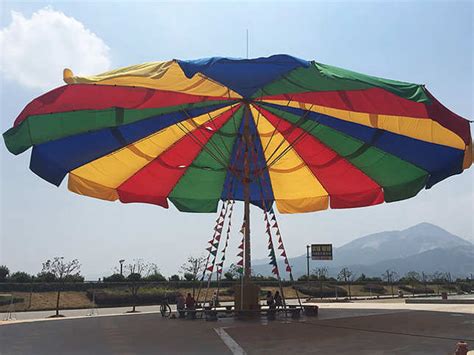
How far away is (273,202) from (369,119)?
7665 millimetres

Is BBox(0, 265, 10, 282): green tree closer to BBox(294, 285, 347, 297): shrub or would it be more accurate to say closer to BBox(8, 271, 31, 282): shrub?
BBox(8, 271, 31, 282): shrub

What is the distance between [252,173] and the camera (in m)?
17.1

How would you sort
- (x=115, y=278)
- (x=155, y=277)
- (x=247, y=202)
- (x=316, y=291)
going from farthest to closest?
(x=155, y=277) < (x=115, y=278) < (x=316, y=291) < (x=247, y=202)

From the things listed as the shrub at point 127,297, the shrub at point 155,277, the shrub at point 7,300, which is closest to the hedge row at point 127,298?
the shrub at point 127,297

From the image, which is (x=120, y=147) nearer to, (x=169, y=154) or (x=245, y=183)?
(x=169, y=154)

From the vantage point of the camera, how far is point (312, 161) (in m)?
18.3

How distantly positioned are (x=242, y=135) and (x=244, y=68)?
7.40 m

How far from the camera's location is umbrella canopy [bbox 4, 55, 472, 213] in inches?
414

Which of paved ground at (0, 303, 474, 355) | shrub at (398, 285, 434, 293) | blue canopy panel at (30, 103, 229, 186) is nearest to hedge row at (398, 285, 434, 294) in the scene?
shrub at (398, 285, 434, 293)

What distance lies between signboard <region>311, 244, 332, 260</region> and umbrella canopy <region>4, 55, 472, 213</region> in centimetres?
1726

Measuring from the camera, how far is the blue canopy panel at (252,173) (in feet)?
55.8

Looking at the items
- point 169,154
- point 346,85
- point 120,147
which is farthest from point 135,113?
point 346,85

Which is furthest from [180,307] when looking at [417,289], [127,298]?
[417,289]

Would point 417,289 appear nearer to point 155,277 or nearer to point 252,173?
point 155,277
